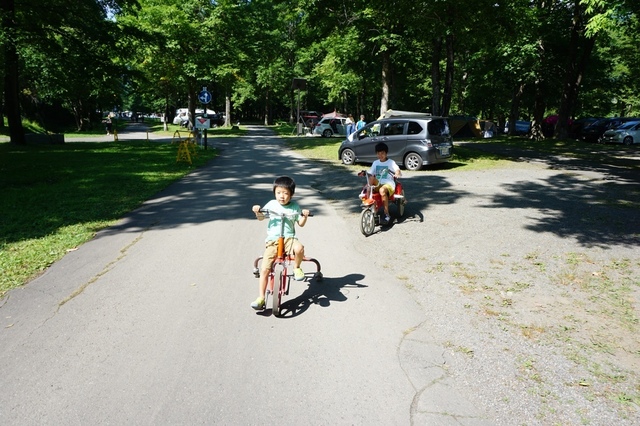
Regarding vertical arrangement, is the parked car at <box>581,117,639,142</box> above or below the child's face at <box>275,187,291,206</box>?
above

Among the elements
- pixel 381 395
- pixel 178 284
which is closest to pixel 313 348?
pixel 381 395

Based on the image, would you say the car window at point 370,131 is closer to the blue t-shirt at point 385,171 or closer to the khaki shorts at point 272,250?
the blue t-shirt at point 385,171

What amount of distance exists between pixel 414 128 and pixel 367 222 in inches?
331

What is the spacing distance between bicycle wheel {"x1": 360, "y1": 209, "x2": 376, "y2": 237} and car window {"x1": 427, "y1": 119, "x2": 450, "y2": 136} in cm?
822

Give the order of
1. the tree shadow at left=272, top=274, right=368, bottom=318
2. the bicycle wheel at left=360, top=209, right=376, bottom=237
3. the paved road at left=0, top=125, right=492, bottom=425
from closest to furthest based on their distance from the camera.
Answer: the paved road at left=0, top=125, right=492, bottom=425 < the tree shadow at left=272, top=274, right=368, bottom=318 < the bicycle wheel at left=360, top=209, right=376, bottom=237

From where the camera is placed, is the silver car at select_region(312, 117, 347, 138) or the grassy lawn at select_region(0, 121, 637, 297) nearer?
the grassy lawn at select_region(0, 121, 637, 297)

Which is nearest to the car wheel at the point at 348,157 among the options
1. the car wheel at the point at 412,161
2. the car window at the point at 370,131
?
the car window at the point at 370,131

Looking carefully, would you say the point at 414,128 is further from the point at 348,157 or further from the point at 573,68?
the point at 573,68

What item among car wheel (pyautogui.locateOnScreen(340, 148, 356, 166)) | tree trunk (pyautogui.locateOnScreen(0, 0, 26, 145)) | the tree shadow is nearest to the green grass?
the tree shadow

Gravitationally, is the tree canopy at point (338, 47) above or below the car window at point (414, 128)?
above

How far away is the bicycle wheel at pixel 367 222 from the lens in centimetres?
735

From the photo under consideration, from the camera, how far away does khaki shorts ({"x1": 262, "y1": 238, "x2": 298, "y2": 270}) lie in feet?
14.3

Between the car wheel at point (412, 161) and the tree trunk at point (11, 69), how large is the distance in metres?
17.1

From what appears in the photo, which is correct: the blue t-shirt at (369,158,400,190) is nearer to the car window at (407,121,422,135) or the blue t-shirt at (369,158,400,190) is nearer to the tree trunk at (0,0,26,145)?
the car window at (407,121,422,135)
